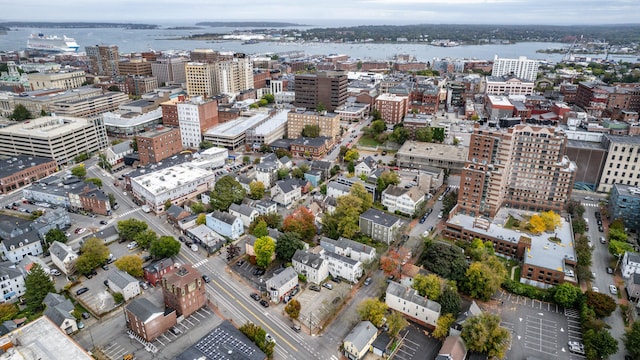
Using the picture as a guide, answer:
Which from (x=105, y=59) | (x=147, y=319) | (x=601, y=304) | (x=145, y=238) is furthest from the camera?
(x=105, y=59)

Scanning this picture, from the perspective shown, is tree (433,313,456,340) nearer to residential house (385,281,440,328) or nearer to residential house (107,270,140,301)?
residential house (385,281,440,328)

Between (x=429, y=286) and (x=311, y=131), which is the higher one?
(x=311, y=131)

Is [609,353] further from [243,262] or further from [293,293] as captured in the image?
[243,262]

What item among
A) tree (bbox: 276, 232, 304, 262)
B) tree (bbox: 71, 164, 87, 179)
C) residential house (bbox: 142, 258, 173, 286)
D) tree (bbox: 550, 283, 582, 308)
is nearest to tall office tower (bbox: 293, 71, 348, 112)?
tree (bbox: 71, 164, 87, 179)

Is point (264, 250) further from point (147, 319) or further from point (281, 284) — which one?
point (147, 319)

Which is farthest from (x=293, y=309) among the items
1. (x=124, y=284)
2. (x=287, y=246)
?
(x=124, y=284)

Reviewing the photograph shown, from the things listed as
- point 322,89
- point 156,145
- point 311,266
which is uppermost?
point 322,89

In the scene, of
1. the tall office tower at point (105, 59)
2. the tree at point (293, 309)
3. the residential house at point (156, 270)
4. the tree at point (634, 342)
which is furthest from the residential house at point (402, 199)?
the tall office tower at point (105, 59)
